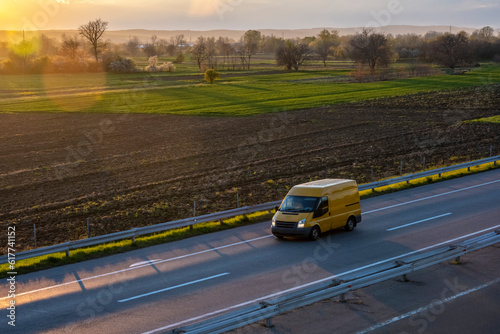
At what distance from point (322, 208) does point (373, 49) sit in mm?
100384

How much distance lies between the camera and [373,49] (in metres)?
114

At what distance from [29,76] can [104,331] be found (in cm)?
11492

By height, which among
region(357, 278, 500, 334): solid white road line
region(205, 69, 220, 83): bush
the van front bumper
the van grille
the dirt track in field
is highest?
region(205, 69, 220, 83): bush

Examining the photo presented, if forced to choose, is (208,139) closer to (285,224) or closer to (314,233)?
(285,224)

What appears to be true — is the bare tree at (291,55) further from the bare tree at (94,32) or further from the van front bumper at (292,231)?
the van front bumper at (292,231)

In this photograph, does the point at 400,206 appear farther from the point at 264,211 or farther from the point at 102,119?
the point at 102,119

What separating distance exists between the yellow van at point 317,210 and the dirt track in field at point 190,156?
20.4ft

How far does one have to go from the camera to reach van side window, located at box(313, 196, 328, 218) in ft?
64.2

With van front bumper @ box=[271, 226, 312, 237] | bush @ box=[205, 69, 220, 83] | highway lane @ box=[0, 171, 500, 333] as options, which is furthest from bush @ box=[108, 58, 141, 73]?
van front bumper @ box=[271, 226, 312, 237]

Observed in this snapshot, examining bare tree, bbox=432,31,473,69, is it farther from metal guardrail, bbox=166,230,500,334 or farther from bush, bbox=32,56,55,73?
metal guardrail, bbox=166,230,500,334

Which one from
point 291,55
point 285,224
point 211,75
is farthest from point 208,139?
point 291,55

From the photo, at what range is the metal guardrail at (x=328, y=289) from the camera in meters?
11.0

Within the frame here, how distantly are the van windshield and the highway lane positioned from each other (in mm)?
1162

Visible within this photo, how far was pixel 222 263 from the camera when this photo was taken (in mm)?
17359
